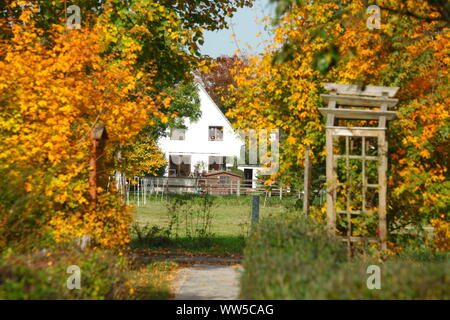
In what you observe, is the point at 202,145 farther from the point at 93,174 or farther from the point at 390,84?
the point at 93,174

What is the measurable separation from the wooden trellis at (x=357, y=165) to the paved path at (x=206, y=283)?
1902 millimetres

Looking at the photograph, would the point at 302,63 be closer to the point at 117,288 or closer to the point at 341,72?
the point at 341,72

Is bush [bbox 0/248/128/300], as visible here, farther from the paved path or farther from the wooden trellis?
the wooden trellis

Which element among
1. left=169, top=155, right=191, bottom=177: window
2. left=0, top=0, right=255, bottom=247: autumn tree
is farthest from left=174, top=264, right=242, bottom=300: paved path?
left=169, top=155, right=191, bottom=177: window

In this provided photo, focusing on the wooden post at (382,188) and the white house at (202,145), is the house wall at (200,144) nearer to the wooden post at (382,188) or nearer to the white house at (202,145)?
the white house at (202,145)

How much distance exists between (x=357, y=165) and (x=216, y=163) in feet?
135

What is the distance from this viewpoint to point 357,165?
10414 millimetres

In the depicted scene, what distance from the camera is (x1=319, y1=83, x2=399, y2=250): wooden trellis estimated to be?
31.0 ft

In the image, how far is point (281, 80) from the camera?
12664mm

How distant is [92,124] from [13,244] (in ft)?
8.82

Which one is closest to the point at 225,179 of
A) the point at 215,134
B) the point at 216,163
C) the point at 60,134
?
the point at 215,134

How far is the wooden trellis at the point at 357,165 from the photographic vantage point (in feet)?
31.0

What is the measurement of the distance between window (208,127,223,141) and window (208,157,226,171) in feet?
6.42

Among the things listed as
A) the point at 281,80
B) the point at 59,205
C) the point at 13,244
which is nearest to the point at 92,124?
the point at 59,205
